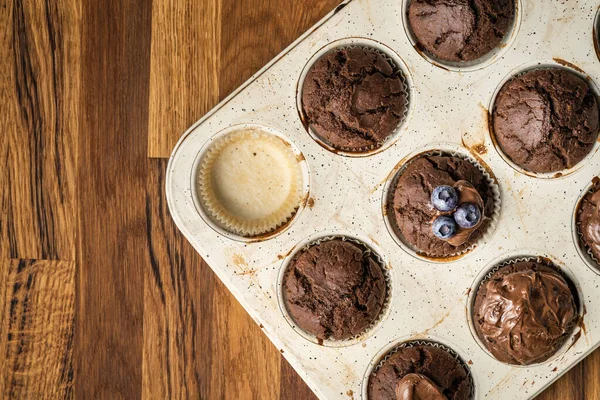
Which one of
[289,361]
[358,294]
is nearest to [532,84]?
[358,294]

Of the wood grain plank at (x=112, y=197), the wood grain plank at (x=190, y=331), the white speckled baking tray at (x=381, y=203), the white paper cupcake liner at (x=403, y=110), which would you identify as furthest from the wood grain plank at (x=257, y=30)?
the wood grain plank at (x=190, y=331)

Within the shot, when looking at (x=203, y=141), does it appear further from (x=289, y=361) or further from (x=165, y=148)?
(x=289, y=361)

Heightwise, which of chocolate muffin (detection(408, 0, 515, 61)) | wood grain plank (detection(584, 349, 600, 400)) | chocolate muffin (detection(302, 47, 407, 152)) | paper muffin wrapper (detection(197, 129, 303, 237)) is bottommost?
wood grain plank (detection(584, 349, 600, 400))

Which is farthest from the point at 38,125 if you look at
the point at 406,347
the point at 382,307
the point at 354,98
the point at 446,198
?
the point at 406,347

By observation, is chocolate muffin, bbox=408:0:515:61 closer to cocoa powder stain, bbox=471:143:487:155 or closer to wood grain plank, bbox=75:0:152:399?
cocoa powder stain, bbox=471:143:487:155

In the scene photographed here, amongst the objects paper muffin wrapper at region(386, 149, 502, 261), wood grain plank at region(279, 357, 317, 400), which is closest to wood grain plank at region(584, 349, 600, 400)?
paper muffin wrapper at region(386, 149, 502, 261)

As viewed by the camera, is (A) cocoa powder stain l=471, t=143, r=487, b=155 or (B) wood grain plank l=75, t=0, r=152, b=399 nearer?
(A) cocoa powder stain l=471, t=143, r=487, b=155

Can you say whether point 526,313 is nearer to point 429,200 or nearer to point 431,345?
point 431,345
